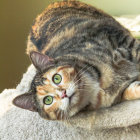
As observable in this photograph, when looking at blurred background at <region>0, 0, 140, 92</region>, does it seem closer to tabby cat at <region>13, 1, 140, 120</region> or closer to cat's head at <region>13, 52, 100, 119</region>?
tabby cat at <region>13, 1, 140, 120</region>

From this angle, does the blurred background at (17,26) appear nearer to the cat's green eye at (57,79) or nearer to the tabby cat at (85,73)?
the tabby cat at (85,73)

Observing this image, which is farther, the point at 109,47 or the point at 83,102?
the point at 109,47

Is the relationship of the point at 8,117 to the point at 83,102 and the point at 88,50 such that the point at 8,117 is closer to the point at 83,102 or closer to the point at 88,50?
the point at 83,102

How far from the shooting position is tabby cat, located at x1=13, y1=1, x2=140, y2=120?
94cm

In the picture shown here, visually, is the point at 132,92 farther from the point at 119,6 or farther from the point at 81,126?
the point at 119,6

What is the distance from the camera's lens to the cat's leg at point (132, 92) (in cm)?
96

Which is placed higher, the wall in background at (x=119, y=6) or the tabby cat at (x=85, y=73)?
the wall in background at (x=119, y=6)

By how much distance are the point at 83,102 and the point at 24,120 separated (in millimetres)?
331

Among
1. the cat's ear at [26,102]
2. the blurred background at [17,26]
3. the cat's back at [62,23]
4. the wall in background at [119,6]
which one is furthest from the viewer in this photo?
the wall in background at [119,6]

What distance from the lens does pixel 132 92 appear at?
974mm

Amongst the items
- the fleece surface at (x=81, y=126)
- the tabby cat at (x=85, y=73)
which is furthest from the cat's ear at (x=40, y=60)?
the fleece surface at (x=81, y=126)

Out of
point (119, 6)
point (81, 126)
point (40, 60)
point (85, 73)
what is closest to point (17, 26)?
point (119, 6)

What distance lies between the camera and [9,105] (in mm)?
1259

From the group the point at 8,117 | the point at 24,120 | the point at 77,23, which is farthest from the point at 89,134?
the point at 77,23
